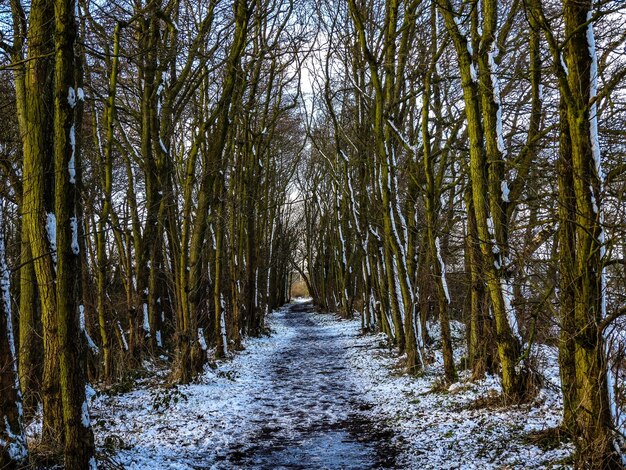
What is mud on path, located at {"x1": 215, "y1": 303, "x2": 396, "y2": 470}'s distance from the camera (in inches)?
240

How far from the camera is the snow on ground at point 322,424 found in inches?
231

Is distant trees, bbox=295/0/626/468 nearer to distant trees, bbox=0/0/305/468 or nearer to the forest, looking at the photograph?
the forest

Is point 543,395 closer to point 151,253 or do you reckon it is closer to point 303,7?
point 151,253

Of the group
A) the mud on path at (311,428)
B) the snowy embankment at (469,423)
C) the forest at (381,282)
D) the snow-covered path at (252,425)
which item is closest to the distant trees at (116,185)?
the forest at (381,282)

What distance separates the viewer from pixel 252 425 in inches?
305

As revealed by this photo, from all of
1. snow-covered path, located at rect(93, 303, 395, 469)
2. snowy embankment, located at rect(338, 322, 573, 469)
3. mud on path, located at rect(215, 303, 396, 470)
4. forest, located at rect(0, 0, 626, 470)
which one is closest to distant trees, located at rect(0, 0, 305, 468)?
forest, located at rect(0, 0, 626, 470)

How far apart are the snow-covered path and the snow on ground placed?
0.02 meters

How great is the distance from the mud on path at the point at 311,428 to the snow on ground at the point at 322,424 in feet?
0.06

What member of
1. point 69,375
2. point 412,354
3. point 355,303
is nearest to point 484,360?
point 412,354

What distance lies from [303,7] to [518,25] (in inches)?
282

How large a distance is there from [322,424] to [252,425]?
3.51 feet

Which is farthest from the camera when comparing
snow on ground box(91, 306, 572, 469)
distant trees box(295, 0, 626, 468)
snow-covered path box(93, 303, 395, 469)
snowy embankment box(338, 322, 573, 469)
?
snow-covered path box(93, 303, 395, 469)

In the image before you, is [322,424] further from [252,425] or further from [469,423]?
[469,423]

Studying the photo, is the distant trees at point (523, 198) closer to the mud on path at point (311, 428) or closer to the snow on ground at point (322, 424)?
the snow on ground at point (322, 424)
